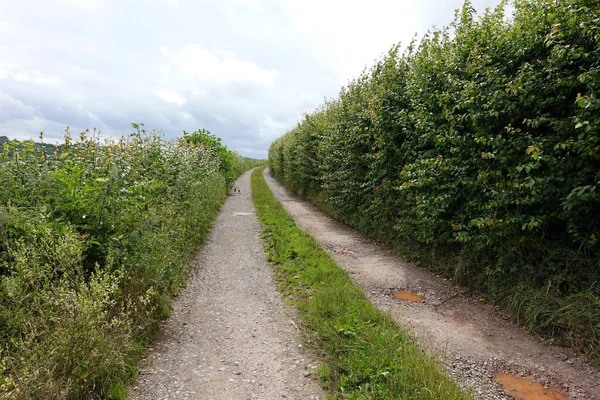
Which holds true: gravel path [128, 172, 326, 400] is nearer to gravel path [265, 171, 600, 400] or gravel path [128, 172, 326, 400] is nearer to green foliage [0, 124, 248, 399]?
green foliage [0, 124, 248, 399]

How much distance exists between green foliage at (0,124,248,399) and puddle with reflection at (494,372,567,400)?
354 centimetres

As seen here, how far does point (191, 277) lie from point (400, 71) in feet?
21.2

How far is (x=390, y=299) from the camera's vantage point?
A: 206 inches

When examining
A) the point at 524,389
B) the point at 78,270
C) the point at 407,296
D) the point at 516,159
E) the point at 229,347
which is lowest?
the point at 229,347

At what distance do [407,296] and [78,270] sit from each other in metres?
4.49

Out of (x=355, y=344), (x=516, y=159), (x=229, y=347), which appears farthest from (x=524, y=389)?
(x=229, y=347)

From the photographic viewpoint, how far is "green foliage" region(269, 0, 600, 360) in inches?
147

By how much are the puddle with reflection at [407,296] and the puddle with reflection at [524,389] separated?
187 centimetres

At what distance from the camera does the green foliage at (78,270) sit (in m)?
2.69

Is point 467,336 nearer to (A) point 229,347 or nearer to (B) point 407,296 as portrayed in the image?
(B) point 407,296

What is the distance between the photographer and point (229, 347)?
12.6 feet

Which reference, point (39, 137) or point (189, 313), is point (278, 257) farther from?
point (39, 137)

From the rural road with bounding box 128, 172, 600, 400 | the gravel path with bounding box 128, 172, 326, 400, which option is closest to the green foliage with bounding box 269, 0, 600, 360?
the rural road with bounding box 128, 172, 600, 400

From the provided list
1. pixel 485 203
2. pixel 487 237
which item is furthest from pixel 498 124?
pixel 487 237
